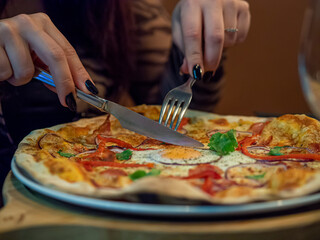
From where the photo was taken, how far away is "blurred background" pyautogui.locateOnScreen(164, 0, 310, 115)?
4301 millimetres

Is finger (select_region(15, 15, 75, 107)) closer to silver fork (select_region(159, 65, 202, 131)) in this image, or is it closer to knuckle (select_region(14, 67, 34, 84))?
knuckle (select_region(14, 67, 34, 84))

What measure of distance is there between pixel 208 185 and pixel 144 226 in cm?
29

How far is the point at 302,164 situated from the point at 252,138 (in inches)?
14.4

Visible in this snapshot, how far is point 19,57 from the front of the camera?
152 centimetres

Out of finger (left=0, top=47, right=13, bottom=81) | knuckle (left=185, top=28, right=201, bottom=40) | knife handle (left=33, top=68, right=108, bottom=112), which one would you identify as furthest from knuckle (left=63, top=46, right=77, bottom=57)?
knuckle (left=185, top=28, right=201, bottom=40)

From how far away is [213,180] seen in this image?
125 cm

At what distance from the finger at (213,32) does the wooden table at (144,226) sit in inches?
40.7

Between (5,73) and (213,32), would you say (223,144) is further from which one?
(5,73)

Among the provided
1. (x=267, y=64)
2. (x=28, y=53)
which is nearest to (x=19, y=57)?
(x=28, y=53)

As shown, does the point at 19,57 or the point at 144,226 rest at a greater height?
the point at 19,57

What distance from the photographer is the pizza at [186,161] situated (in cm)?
105

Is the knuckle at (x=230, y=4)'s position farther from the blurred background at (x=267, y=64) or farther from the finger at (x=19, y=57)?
the blurred background at (x=267, y=64)

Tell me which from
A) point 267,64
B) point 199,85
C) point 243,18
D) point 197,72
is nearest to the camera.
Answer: point 197,72

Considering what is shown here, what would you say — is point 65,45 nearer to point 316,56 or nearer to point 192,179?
point 192,179
